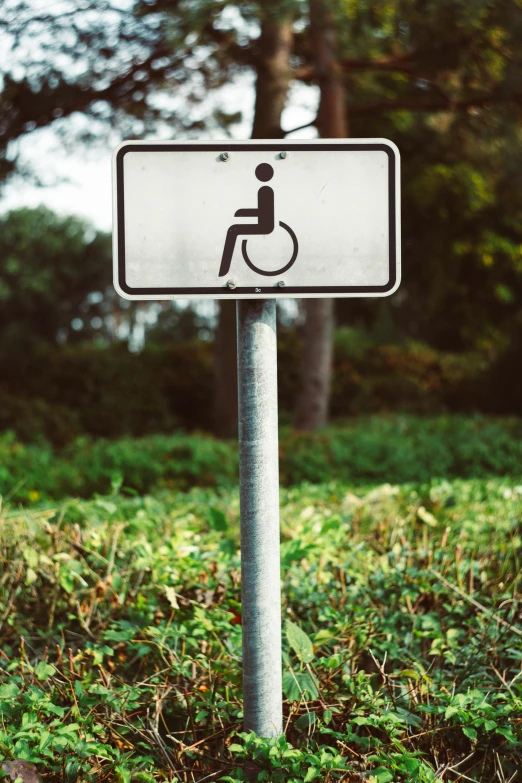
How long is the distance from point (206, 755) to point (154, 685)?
0.22 meters

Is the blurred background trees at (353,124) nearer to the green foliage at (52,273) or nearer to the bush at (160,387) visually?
the bush at (160,387)

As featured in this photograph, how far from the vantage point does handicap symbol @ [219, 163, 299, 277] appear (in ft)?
5.23

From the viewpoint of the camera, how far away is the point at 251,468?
5.44ft

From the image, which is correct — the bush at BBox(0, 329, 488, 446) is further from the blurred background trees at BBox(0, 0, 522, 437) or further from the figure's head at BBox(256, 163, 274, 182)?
the figure's head at BBox(256, 163, 274, 182)

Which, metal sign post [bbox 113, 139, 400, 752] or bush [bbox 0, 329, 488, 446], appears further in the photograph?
bush [bbox 0, 329, 488, 446]

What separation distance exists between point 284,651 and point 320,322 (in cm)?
685

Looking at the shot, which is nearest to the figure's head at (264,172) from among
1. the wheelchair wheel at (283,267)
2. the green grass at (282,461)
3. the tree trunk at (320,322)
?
the wheelchair wheel at (283,267)

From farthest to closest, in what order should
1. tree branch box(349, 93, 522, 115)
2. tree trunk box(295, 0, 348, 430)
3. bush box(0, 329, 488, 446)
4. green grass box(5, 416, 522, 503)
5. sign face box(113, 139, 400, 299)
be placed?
1. bush box(0, 329, 488, 446)
2. tree branch box(349, 93, 522, 115)
3. tree trunk box(295, 0, 348, 430)
4. green grass box(5, 416, 522, 503)
5. sign face box(113, 139, 400, 299)

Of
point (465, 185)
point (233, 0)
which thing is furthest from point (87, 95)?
point (465, 185)

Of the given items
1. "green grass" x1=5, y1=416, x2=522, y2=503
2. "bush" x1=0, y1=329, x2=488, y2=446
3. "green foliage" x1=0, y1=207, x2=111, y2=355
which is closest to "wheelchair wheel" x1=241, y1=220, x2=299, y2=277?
"green grass" x1=5, y1=416, x2=522, y2=503

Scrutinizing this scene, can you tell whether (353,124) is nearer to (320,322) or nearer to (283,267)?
(320,322)

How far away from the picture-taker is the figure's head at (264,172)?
5.23 feet

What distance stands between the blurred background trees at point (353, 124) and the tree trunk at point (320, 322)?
2 cm

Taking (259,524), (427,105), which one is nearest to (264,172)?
(259,524)
